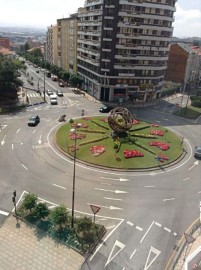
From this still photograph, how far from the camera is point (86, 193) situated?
35.8 m

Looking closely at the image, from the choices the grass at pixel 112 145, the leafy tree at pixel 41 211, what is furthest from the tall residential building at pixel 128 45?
the leafy tree at pixel 41 211

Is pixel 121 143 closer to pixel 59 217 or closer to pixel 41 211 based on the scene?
pixel 41 211

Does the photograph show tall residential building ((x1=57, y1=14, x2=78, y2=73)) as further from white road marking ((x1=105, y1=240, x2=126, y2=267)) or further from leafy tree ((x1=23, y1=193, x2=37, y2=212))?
white road marking ((x1=105, y1=240, x2=126, y2=267))

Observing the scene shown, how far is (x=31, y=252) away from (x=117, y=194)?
46.0ft

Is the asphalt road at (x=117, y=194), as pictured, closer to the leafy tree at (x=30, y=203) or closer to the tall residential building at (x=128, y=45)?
the leafy tree at (x=30, y=203)

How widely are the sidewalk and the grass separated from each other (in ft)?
59.5

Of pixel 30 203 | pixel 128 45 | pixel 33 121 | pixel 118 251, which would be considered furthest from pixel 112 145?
pixel 128 45

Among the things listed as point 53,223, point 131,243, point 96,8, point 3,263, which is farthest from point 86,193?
point 96,8

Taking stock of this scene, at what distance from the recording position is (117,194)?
3606 centimetres

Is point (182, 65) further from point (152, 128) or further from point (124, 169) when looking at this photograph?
point (124, 169)

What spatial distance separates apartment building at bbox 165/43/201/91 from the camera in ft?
372

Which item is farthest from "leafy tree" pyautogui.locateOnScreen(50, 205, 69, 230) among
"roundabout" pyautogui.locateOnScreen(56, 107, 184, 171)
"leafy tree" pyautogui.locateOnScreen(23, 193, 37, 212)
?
"roundabout" pyautogui.locateOnScreen(56, 107, 184, 171)

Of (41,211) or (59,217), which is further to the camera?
(41,211)

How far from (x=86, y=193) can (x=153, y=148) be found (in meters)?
19.0
